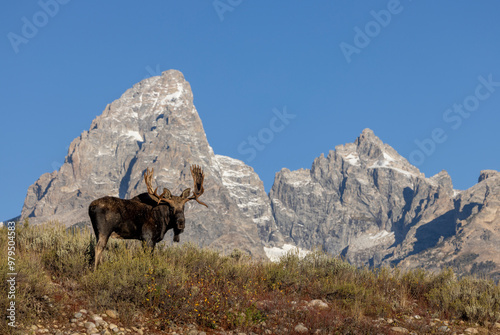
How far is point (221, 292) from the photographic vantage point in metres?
12.4

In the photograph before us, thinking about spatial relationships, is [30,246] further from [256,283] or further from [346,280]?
[346,280]

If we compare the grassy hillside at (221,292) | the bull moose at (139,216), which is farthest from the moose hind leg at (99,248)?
the grassy hillside at (221,292)

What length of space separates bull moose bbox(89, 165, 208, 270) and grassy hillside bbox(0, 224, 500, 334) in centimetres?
52

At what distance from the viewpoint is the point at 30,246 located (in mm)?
13680

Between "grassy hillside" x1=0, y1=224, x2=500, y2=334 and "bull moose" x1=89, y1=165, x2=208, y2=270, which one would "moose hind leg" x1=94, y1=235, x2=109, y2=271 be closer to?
"bull moose" x1=89, y1=165, x2=208, y2=270

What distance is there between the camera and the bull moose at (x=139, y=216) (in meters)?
12.7

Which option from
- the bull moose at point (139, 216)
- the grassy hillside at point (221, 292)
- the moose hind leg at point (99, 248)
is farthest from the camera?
the bull moose at point (139, 216)

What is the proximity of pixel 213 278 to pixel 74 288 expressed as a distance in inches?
137

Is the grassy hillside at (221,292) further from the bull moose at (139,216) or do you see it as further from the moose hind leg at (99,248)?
the bull moose at (139,216)

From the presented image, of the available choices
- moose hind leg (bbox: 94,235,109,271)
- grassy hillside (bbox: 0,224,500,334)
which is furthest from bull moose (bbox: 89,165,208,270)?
grassy hillside (bbox: 0,224,500,334)

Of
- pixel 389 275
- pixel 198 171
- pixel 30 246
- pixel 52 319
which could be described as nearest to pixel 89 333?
pixel 52 319

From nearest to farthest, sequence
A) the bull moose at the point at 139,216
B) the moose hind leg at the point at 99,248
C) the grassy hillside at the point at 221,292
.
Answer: the grassy hillside at the point at 221,292 < the moose hind leg at the point at 99,248 < the bull moose at the point at 139,216

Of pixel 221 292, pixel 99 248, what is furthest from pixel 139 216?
pixel 221 292

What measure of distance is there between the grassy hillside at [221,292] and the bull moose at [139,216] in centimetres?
52
